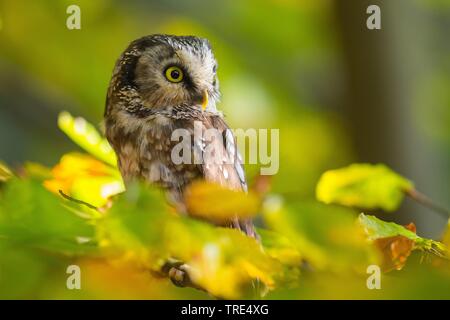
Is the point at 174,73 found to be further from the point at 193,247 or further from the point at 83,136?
the point at 193,247

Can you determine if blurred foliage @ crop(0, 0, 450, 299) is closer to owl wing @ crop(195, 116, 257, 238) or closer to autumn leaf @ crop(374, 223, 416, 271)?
autumn leaf @ crop(374, 223, 416, 271)

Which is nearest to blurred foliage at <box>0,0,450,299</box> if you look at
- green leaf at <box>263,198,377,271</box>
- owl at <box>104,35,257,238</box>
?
green leaf at <box>263,198,377,271</box>

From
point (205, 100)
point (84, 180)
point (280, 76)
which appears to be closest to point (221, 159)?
point (205, 100)

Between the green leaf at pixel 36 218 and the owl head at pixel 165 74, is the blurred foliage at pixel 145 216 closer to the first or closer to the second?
the green leaf at pixel 36 218

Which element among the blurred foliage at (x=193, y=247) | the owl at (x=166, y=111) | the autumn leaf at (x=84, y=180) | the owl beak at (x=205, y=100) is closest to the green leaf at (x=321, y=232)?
the blurred foliage at (x=193, y=247)

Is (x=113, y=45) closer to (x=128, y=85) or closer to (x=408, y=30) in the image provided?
(x=128, y=85)
